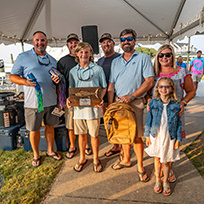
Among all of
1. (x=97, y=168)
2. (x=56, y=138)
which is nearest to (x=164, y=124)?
(x=97, y=168)

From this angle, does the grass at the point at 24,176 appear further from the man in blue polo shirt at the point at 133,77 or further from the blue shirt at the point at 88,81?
the man in blue polo shirt at the point at 133,77

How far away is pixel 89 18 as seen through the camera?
27.7ft

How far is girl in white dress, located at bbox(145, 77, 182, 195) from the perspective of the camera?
80.4 inches

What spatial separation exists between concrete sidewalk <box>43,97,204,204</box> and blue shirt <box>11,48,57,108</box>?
1291 mm

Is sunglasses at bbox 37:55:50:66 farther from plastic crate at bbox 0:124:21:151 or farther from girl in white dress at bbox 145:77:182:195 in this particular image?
girl in white dress at bbox 145:77:182:195

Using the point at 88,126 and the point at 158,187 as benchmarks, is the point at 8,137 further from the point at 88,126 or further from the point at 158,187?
the point at 158,187

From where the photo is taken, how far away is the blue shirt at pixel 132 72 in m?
2.30

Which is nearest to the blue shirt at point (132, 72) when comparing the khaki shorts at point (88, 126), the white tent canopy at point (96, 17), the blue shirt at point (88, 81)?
the blue shirt at point (88, 81)

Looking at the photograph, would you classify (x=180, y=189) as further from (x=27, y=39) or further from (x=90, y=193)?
(x=27, y=39)

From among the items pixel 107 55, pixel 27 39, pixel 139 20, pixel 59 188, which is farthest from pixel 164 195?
pixel 27 39

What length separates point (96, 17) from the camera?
834cm

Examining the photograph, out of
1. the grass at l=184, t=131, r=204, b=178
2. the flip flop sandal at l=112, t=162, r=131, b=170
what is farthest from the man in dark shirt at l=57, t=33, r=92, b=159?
the grass at l=184, t=131, r=204, b=178

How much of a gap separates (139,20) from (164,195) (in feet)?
27.1

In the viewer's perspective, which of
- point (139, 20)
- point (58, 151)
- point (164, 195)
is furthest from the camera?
point (139, 20)
